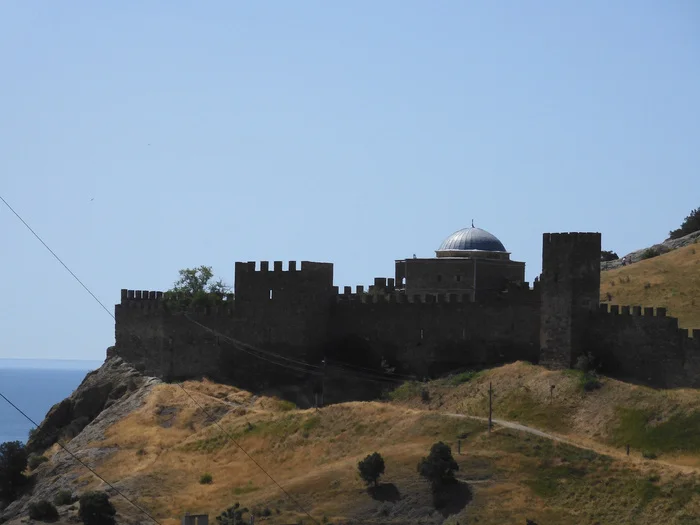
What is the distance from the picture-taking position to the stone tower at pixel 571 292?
2689 inches

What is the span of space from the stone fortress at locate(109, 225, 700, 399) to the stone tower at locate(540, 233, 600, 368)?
0.15 feet

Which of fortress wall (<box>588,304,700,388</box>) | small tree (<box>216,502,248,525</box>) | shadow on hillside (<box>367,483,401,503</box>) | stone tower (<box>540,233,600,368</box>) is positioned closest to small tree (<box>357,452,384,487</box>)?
shadow on hillside (<box>367,483,401,503</box>)

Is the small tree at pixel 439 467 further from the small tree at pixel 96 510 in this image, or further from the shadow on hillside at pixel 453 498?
the small tree at pixel 96 510

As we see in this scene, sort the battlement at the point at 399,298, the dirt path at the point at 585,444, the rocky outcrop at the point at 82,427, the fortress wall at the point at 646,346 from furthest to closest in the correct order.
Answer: the battlement at the point at 399,298 → the rocky outcrop at the point at 82,427 → the fortress wall at the point at 646,346 → the dirt path at the point at 585,444

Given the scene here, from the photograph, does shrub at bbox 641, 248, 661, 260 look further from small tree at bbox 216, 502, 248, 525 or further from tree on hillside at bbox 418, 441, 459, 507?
small tree at bbox 216, 502, 248, 525

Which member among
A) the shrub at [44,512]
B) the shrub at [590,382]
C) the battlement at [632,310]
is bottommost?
the shrub at [44,512]

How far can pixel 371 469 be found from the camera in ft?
197

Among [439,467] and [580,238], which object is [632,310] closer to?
[580,238]

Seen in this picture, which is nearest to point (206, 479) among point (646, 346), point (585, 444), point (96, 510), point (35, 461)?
point (96, 510)

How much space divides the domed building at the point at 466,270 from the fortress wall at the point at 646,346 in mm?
7757

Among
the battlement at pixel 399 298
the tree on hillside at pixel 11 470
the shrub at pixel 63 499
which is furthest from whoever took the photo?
the tree on hillside at pixel 11 470

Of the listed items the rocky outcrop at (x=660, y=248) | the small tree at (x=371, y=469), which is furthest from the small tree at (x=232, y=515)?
the rocky outcrop at (x=660, y=248)

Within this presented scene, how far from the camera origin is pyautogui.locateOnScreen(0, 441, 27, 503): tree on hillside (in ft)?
242

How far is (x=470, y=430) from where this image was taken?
64.2 meters
